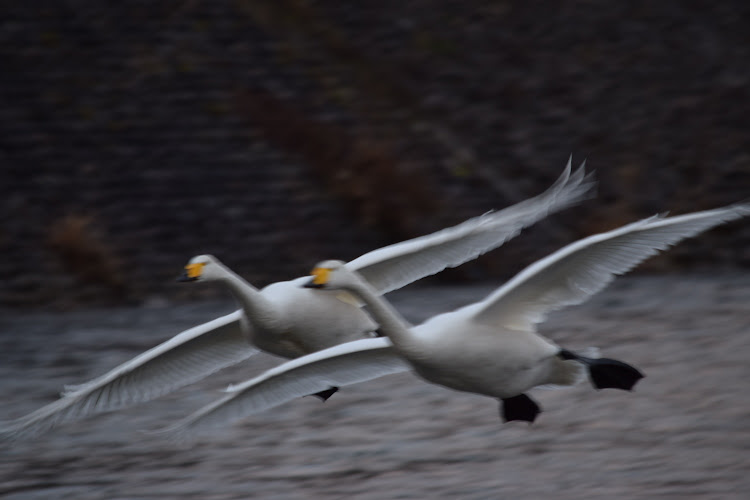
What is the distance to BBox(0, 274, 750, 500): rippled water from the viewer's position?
9.22 meters

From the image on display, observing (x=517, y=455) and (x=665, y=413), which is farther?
(x=665, y=413)

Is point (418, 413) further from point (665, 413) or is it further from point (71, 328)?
point (71, 328)

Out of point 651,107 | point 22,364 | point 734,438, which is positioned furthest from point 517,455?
point 651,107

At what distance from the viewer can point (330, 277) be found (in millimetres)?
6238

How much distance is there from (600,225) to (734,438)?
10239mm

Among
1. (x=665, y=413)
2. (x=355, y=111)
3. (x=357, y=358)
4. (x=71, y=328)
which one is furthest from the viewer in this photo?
(x=355, y=111)

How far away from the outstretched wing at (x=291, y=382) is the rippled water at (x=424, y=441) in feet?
1.31

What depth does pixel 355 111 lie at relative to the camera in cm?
2070

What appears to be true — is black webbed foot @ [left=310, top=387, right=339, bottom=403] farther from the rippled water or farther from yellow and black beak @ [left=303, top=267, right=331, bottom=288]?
yellow and black beak @ [left=303, top=267, right=331, bottom=288]

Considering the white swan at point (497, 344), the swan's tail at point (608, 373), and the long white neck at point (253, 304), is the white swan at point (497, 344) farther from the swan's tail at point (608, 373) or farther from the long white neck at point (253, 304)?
the long white neck at point (253, 304)

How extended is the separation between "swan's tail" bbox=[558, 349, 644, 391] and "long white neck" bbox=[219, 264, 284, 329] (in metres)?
1.63

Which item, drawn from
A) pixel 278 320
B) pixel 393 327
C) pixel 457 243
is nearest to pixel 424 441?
pixel 457 243

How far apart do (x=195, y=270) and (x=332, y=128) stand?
1364 centimetres

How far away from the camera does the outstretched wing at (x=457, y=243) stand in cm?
728
